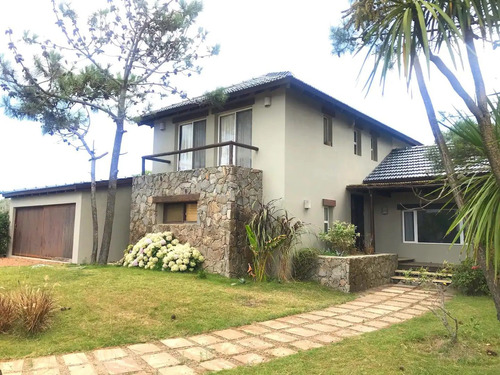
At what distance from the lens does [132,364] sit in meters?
4.55

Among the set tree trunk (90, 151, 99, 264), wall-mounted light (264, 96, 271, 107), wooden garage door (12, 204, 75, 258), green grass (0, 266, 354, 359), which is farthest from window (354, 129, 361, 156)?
wooden garage door (12, 204, 75, 258)

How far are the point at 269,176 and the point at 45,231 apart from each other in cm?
949

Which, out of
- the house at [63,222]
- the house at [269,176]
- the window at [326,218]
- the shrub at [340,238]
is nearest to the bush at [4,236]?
the house at [63,222]

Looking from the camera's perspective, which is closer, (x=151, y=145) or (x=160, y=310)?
(x=160, y=310)

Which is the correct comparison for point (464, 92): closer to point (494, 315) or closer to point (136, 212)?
point (494, 315)

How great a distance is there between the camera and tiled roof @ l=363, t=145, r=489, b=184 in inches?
540

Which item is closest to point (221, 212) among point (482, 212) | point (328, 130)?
point (328, 130)

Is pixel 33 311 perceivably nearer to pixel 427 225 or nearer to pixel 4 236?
pixel 427 225

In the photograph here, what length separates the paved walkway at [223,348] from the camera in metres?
4.41

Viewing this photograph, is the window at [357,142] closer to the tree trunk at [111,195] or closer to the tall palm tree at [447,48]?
the tree trunk at [111,195]

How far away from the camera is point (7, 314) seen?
545 centimetres

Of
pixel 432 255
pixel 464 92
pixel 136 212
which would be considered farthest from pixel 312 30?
pixel 432 255

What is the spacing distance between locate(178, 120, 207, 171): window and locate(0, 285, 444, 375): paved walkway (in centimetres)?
753

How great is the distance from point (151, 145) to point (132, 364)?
11.8m
